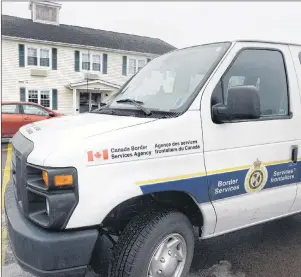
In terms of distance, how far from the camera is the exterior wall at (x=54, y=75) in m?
22.7

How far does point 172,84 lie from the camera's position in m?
3.24

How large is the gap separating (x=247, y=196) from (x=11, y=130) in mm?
10759

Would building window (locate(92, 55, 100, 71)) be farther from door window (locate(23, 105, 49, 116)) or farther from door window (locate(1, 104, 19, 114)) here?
door window (locate(1, 104, 19, 114))

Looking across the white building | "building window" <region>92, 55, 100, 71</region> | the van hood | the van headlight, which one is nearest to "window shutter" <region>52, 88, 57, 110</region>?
the white building

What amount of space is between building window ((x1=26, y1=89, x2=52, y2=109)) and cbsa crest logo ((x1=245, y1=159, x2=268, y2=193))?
2225cm

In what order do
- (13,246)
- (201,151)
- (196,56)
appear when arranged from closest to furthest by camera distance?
(13,246) → (201,151) → (196,56)

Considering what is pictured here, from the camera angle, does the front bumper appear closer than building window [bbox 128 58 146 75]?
Yes

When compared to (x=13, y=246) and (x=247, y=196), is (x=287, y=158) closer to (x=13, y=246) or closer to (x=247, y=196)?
(x=247, y=196)

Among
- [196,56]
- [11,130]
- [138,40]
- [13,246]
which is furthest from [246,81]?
[138,40]

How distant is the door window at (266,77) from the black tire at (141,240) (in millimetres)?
1379

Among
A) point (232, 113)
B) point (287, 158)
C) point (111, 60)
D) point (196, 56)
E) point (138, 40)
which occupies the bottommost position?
point (287, 158)

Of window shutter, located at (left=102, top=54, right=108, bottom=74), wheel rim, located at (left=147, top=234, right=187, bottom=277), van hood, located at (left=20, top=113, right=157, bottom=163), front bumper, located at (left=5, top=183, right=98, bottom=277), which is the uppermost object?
window shutter, located at (left=102, top=54, right=108, bottom=74)

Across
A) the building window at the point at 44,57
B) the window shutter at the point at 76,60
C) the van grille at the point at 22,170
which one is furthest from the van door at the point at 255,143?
the window shutter at the point at 76,60

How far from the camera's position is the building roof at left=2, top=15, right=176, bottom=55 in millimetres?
23500
